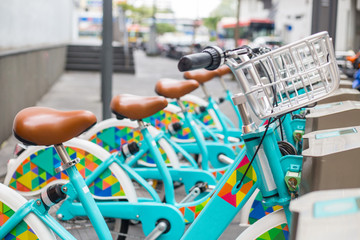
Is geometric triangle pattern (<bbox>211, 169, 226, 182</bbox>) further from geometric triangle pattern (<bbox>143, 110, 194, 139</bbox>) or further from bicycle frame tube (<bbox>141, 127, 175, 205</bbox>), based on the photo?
bicycle frame tube (<bbox>141, 127, 175, 205</bbox>)

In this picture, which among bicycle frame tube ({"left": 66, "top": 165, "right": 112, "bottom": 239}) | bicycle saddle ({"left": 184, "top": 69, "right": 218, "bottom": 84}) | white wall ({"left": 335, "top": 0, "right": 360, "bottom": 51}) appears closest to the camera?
bicycle frame tube ({"left": 66, "top": 165, "right": 112, "bottom": 239})

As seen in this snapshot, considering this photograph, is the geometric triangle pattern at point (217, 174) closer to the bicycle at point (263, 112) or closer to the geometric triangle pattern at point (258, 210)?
the geometric triangle pattern at point (258, 210)

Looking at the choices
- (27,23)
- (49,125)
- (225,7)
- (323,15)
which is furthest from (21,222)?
(225,7)

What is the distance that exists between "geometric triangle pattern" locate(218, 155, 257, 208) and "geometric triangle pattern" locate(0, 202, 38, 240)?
0.93 metres

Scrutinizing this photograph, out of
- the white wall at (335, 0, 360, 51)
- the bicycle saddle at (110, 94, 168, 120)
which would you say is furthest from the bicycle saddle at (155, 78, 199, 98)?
the white wall at (335, 0, 360, 51)

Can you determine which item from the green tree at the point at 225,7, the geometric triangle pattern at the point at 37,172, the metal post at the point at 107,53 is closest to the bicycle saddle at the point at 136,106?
the geometric triangle pattern at the point at 37,172

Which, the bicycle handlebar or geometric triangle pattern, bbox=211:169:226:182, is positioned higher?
the bicycle handlebar

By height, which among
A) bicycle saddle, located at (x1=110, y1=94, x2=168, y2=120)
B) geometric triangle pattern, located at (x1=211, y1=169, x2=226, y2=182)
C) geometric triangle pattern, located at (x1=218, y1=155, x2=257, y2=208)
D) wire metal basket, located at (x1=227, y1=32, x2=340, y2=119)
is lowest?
geometric triangle pattern, located at (x1=211, y1=169, x2=226, y2=182)

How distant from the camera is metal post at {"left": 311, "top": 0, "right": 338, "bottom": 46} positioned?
6.42m

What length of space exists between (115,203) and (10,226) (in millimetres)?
749

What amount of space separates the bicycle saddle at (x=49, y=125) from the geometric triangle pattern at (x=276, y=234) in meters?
0.97

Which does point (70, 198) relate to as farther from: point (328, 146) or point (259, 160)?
point (328, 146)

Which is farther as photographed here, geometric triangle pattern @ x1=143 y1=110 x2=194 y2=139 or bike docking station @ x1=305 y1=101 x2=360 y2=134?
geometric triangle pattern @ x1=143 y1=110 x2=194 y2=139

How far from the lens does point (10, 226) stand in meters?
2.54
